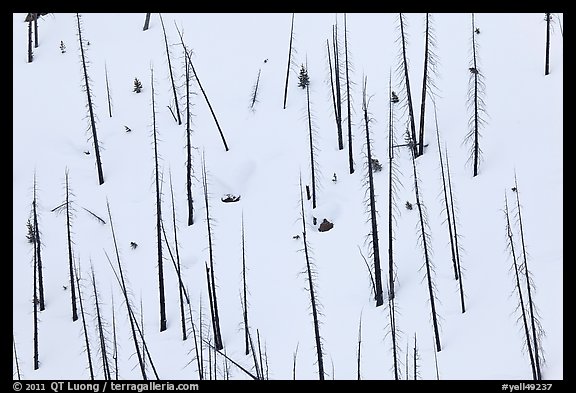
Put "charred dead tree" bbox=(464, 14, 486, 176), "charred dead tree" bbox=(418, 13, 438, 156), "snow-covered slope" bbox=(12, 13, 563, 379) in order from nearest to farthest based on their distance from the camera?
"snow-covered slope" bbox=(12, 13, 563, 379), "charred dead tree" bbox=(464, 14, 486, 176), "charred dead tree" bbox=(418, 13, 438, 156)

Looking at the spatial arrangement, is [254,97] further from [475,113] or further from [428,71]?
[475,113]

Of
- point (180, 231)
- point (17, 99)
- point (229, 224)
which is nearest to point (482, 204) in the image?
point (229, 224)

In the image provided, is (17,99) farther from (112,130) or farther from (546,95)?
(546,95)

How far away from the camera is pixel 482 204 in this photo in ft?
124

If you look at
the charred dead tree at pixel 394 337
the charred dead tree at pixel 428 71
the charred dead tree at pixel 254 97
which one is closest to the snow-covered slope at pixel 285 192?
the charred dead tree at pixel 254 97

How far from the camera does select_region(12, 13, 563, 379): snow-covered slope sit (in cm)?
3378

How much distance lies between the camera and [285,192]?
4262 cm

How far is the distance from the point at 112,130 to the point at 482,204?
2490 centimetres

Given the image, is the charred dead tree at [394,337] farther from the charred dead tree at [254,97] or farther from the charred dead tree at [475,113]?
the charred dead tree at [254,97]

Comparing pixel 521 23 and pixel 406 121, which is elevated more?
pixel 521 23

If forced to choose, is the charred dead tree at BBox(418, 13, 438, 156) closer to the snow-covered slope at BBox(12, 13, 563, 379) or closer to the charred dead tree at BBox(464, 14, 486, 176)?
the snow-covered slope at BBox(12, 13, 563, 379)

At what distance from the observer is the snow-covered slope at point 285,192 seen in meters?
33.8

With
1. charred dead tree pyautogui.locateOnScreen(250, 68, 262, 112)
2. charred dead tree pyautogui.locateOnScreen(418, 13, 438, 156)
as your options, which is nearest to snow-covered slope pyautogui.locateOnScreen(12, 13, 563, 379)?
charred dead tree pyautogui.locateOnScreen(250, 68, 262, 112)

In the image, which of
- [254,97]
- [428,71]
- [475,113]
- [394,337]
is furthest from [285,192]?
[394,337]
